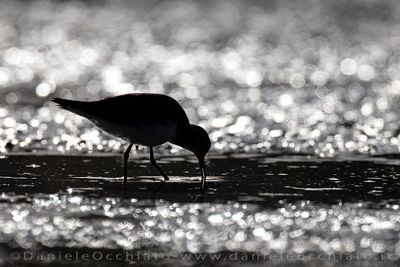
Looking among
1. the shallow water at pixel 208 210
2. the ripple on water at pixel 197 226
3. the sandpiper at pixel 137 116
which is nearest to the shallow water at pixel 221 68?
the shallow water at pixel 208 210

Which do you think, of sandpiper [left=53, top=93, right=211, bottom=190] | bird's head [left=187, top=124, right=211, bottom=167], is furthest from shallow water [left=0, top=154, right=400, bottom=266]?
sandpiper [left=53, top=93, right=211, bottom=190]

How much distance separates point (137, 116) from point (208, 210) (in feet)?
5.23

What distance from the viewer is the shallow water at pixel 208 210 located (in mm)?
7008

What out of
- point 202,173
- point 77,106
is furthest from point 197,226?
point 77,106

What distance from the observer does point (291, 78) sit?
18.2 metres

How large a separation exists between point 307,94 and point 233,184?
7.08 metres

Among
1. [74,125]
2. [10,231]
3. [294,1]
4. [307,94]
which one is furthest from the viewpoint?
[294,1]

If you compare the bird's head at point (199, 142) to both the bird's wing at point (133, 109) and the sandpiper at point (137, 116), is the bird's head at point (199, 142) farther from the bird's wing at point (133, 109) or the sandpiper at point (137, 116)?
the bird's wing at point (133, 109)

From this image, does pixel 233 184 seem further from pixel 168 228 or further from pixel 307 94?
pixel 307 94

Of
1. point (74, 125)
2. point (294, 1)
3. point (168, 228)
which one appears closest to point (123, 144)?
point (74, 125)

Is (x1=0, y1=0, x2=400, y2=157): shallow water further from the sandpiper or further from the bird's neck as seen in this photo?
the sandpiper

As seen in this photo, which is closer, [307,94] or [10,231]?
[10,231]

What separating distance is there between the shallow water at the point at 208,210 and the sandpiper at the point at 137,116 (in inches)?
17.8

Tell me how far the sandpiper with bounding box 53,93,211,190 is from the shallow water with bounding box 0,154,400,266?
0.45 m
